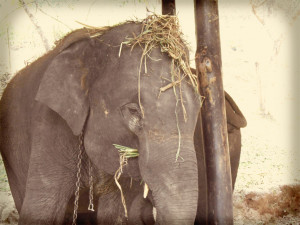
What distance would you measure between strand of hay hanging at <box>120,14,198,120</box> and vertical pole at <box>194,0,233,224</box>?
38cm

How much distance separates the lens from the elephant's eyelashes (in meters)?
2.72

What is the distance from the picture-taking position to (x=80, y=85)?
9.67 ft

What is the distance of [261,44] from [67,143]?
3.95 meters

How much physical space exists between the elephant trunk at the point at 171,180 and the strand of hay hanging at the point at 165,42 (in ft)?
1.34

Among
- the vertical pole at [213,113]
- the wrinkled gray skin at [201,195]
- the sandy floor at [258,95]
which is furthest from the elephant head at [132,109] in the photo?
the sandy floor at [258,95]

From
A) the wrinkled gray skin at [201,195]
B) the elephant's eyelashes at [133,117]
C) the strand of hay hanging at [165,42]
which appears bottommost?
the wrinkled gray skin at [201,195]

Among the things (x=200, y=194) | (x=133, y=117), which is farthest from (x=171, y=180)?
(x=200, y=194)

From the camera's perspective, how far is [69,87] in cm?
292

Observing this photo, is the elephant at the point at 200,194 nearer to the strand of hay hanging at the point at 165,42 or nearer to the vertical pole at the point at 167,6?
the vertical pole at the point at 167,6

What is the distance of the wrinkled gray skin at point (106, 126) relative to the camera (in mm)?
2578

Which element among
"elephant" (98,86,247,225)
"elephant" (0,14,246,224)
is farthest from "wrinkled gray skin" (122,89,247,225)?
"elephant" (0,14,246,224)

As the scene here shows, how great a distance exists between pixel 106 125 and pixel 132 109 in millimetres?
222

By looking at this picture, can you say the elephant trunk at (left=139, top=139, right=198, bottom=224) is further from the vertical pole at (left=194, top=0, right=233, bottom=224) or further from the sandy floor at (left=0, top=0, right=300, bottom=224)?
the sandy floor at (left=0, top=0, right=300, bottom=224)

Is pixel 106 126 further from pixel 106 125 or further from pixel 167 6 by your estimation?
pixel 167 6
